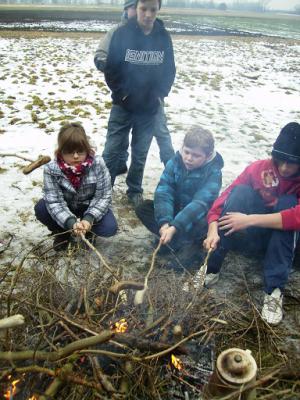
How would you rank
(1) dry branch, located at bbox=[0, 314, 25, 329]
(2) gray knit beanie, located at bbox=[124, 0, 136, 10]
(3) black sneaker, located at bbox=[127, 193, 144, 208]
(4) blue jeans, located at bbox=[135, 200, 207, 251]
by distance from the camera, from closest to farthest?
1. (1) dry branch, located at bbox=[0, 314, 25, 329]
2. (4) blue jeans, located at bbox=[135, 200, 207, 251]
3. (2) gray knit beanie, located at bbox=[124, 0, 136, 10]
4. (3) black sneaker, located at bbox=[127, 193, 144, 208]

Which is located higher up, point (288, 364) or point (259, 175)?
point (259, 175)

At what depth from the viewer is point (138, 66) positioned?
311cm

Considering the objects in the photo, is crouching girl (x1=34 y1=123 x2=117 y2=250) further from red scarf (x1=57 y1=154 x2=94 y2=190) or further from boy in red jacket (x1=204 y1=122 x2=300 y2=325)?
boy in red jacket (x1=204 y1=122 x2=300 y2=325)

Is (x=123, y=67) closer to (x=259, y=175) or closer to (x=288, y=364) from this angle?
(x=259, y=175)

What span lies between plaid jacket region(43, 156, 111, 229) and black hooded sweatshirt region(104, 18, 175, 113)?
2.56 ft

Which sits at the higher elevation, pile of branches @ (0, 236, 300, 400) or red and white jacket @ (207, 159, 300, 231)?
red and white jacket @ (207, 159, 300, 231)

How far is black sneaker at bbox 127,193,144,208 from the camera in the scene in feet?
11.3

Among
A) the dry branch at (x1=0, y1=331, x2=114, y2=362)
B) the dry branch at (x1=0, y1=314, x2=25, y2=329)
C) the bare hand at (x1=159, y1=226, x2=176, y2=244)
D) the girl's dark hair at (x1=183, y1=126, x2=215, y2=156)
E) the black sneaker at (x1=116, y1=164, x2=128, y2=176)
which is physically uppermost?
the girl's dark hair at (x1=183, y1=126, x2=215, y2=156)

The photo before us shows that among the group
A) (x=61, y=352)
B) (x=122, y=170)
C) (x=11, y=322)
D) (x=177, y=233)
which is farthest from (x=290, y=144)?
(x=122, y=170)

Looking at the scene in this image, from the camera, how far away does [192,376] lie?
1.59m

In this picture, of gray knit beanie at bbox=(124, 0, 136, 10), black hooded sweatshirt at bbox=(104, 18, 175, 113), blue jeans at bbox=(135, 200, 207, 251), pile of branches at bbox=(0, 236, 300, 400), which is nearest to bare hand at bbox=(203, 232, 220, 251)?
blue jeans at bbox=(135, 200, 207, 251)

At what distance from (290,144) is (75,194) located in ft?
4.97

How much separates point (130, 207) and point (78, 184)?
886 millimetres

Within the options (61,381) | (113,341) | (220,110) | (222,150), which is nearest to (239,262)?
(113,341)
